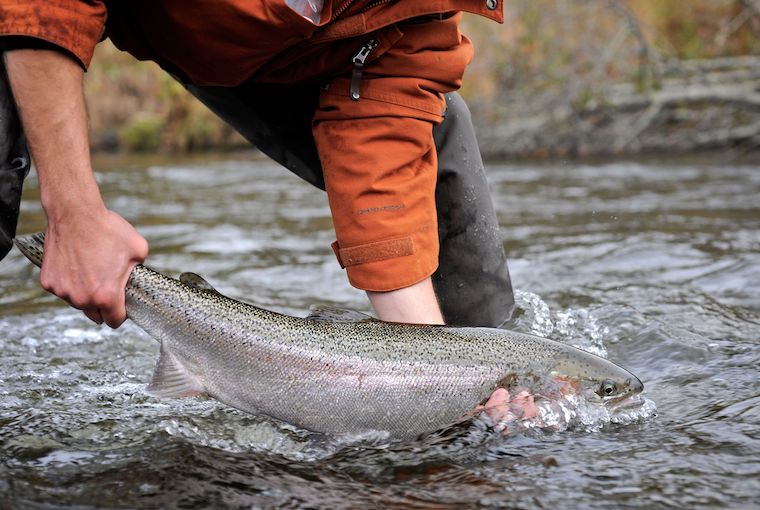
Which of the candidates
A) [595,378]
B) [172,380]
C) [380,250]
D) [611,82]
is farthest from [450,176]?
[611,82]

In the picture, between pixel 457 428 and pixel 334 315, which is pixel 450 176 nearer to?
pixel 334 315

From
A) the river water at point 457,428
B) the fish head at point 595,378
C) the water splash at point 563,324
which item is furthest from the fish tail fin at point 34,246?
the water splash at point 563,324

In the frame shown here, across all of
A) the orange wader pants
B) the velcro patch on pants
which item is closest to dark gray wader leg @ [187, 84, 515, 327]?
the orange wader pants

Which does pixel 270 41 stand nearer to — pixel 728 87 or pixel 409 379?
pixel 409 379

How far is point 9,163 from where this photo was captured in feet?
8.45

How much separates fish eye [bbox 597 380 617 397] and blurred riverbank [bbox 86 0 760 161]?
8.46m

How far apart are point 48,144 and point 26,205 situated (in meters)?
6.30

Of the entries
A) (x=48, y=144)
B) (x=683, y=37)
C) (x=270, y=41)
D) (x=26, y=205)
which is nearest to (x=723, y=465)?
(x=270, y=41)

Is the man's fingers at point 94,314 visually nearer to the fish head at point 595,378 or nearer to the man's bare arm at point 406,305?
the man's bare arm at point 406,305

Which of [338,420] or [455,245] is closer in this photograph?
[338,420]

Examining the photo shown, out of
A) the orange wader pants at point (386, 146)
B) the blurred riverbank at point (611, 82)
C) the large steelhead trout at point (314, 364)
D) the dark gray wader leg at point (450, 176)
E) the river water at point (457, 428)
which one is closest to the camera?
the river water at point (457, 428)

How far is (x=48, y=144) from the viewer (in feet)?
7.59

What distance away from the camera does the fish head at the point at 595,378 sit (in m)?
2.82

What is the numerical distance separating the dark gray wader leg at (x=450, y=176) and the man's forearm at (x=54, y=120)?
1.03m
